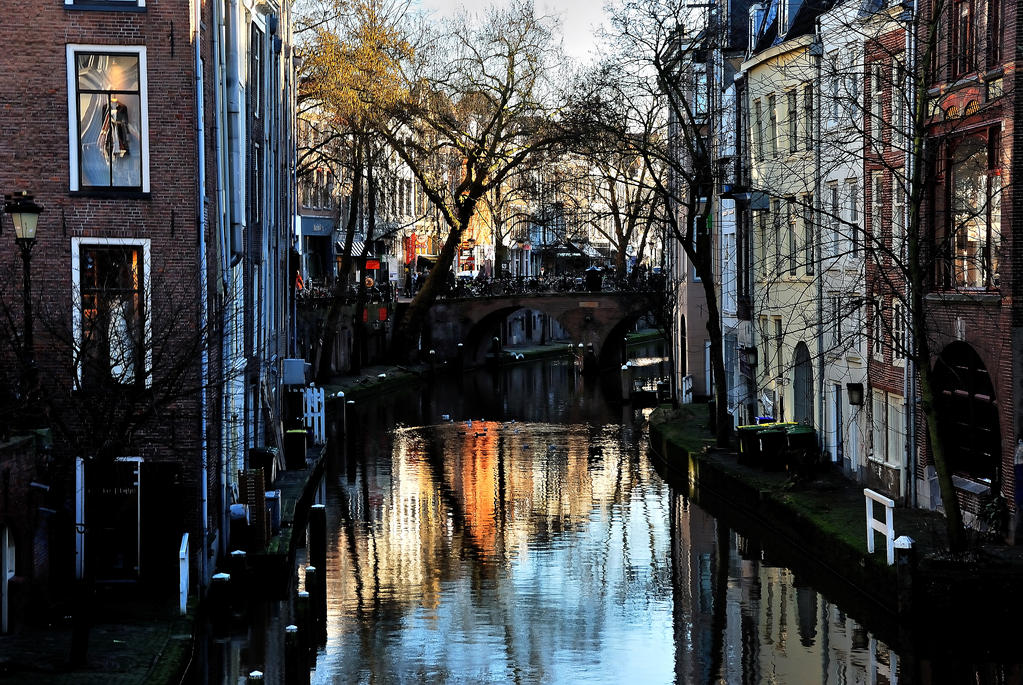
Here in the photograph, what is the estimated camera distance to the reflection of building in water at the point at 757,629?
64.3 feet

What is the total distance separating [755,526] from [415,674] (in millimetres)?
12396

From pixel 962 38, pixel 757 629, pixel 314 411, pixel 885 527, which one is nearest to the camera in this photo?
pixel 885 527

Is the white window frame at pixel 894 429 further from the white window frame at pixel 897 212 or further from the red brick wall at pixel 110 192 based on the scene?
the red brick wall at pixel 110 192

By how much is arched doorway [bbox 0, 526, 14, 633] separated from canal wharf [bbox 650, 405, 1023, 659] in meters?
11.2

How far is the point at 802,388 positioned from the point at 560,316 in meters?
40.5

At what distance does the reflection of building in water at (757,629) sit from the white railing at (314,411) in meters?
14.6

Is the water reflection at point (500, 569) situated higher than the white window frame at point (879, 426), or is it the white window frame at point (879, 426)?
the white window frame at point (879, 426)

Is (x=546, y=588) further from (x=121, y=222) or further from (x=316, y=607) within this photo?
(x=121, y=222)

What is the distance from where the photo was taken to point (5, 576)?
720 inches

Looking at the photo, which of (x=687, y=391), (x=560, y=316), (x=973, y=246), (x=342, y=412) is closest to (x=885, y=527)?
(x=973, y=246)

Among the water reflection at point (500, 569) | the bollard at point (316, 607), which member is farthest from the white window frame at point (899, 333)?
the bollard at point (316, 607)

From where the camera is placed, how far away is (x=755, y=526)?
99.7ft

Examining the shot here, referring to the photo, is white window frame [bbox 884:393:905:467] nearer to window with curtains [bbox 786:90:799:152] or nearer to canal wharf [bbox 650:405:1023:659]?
canal wharf [bbox 650:405:1023:659]

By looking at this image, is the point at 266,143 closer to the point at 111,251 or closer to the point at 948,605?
the point at 111,251
